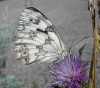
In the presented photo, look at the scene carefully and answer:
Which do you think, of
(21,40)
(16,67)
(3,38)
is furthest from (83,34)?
(21,40)

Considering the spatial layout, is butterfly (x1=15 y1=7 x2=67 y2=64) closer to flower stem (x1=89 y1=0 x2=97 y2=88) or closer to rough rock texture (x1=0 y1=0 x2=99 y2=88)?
flower stem (x1=89 y1=0 x2=97 y2=88)

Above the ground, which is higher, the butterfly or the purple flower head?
the butterfly

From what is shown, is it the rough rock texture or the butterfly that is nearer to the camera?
the butterfly

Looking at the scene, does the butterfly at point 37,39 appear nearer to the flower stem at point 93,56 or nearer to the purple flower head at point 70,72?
the purple flower head at point 70,72

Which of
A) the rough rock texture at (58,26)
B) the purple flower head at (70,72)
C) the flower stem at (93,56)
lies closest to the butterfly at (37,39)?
the purple flower head at (70,72)

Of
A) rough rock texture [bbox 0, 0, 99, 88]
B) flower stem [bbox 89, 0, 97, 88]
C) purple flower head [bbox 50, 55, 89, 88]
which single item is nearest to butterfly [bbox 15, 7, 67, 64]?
purple flower head [bbox 50, 55, 89, 88]

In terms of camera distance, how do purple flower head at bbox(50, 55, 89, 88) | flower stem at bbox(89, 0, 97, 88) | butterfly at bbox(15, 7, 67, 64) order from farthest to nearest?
1. butterfly at bbox(15, 7, 67, 64)
2. purple flower head at bbox(50, 55, 89, 88)
3. flower stem at bbox(89, 0, 97, 88)

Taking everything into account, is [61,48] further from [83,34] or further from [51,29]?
[83,34]
